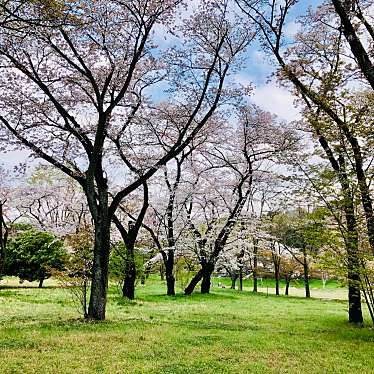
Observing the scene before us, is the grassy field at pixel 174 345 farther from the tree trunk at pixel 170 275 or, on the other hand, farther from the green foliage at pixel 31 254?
the green foliage at pixel 31 254

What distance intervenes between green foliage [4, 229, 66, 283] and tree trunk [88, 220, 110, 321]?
57.4ft

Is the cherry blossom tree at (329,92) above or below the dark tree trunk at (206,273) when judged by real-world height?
above

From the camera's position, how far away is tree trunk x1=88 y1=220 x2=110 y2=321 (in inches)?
425

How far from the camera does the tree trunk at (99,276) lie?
1080cm

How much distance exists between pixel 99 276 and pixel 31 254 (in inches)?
754

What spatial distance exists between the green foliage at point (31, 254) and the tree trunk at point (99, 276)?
689 inches

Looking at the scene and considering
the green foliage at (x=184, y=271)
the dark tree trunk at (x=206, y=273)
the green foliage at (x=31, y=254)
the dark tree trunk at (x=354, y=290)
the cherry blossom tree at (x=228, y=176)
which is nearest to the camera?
the dark tree trunk at (x=354, y=290)

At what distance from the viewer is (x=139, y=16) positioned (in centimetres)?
1127

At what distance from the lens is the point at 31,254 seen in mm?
28172

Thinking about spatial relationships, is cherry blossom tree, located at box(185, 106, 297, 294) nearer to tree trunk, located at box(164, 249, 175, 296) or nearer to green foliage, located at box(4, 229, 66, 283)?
tree trunk, located at box(164, 249, 175, 296)

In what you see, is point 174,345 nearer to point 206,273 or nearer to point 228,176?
point 206,273

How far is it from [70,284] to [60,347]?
12.0ft

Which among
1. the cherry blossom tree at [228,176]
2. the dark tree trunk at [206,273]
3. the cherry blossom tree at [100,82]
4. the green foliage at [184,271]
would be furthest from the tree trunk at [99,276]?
the green foliage at [184,271]

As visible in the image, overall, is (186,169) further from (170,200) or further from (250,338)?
(250,338)
